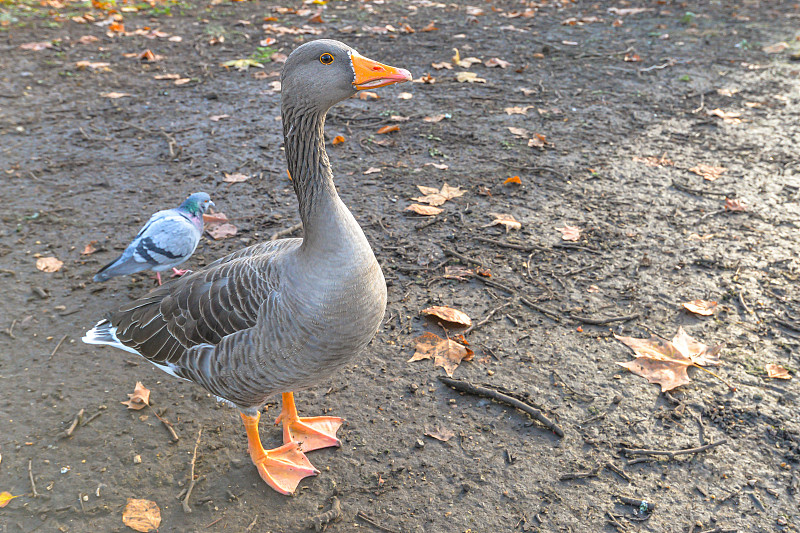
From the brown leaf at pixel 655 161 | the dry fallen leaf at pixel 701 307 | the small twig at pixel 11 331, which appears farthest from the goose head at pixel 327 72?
the brown leaf at pixel 655 161

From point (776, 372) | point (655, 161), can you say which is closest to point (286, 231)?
point (776, 372)

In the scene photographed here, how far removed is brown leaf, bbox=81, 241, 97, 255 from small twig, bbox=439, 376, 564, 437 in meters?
3.10

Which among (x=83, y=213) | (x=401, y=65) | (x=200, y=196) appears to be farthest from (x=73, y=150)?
(x=401, y=65)

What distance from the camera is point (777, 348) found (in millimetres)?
3590

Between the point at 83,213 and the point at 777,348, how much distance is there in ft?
18.3

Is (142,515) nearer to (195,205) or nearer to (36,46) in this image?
(195,205)

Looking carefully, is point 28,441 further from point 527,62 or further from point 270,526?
point 527,62

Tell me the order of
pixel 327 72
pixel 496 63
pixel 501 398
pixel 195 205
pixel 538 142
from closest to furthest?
pixel 327 72, pixel 501 398, pixel 195 205, pixel 538 142, pixel 496 63

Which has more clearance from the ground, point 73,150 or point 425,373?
point 73,150

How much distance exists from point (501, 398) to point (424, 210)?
213cm

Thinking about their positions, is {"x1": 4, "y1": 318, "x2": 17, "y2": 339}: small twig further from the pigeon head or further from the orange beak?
the orange beak

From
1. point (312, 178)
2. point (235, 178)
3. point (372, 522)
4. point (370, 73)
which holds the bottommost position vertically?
point (372, 522)

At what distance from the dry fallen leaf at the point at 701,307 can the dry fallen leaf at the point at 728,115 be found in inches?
136

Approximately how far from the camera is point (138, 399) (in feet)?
11.1
